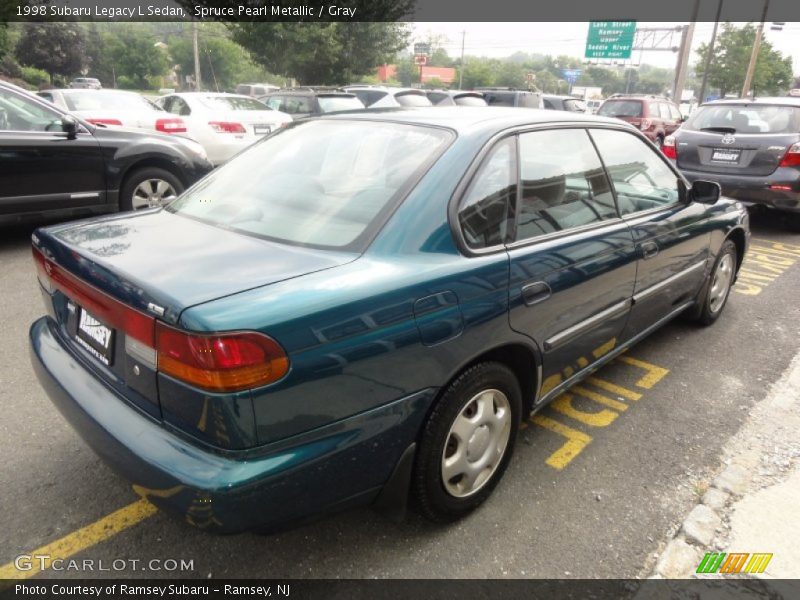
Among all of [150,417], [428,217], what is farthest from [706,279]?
[150,417]

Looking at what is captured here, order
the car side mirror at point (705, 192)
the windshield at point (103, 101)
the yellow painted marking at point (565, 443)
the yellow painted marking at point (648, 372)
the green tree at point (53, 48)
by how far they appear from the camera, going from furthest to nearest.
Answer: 1. the green tree at point (53, 48)
2. the windshield at point (103, 101)
3. the car side mirror at point (705, 192)
4. the yellow painted marking at point (648, 372)
5. the yellow painted marking at point (565, 443)

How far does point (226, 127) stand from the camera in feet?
30.0

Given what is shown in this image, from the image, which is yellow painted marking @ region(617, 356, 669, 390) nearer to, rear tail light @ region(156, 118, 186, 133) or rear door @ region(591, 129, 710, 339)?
rear door @ region(591, 129, 710, 339)

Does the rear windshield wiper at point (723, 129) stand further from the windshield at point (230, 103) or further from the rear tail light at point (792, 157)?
the windshield at point (230, 103)

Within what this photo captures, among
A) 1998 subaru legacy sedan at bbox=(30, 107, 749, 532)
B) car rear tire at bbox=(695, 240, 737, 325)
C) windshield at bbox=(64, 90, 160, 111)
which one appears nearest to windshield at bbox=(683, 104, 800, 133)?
car rear tire at bbox=(695, 240, 737, 325)

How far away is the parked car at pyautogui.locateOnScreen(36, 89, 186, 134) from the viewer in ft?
29.4

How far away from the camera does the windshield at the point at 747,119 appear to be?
7.21 meters

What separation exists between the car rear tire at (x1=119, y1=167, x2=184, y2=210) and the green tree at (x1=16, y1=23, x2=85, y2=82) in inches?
2034

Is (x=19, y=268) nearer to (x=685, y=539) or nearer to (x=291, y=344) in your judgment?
(x=291, y=344)

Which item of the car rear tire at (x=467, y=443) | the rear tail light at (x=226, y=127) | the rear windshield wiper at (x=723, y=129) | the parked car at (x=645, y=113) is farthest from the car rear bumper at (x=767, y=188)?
the parked car at (x=645, y=113)

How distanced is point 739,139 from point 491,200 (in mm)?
6543

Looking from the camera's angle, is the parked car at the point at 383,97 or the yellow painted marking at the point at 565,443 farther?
the parked car at the point at 383,97

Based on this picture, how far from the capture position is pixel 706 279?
409 centimetres

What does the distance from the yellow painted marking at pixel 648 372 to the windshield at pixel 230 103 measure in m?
7.95
